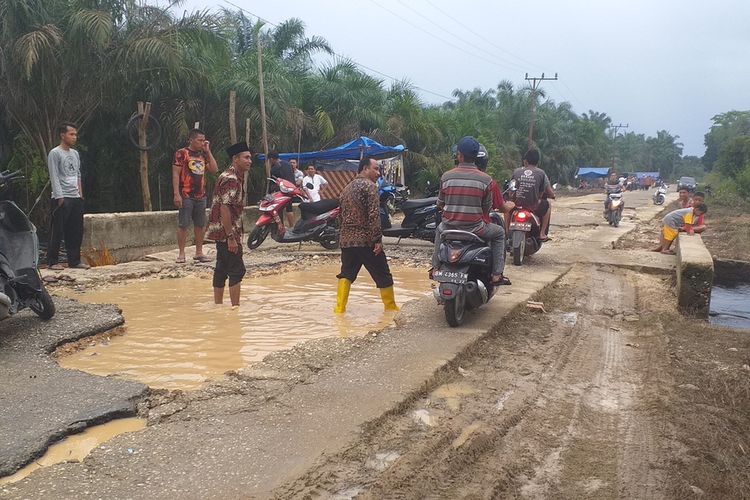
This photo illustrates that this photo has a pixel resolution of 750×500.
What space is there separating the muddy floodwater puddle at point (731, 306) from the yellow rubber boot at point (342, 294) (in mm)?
3997

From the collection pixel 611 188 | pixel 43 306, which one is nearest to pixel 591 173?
pixel 611 188

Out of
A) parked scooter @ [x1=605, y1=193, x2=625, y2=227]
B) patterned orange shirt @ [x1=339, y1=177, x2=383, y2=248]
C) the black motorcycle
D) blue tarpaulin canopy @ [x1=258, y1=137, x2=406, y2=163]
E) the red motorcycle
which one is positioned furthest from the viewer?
parked scooter @ [x1=605, y1=193, x2=625, y2=227]

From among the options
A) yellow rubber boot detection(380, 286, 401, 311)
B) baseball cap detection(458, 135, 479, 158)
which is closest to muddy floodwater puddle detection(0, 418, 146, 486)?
yellow rubber boot detection(380, 286, 401, 311)

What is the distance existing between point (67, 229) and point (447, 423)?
610cm

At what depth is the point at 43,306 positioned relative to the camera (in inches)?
202

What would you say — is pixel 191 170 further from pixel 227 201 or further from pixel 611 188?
pixel 611 188

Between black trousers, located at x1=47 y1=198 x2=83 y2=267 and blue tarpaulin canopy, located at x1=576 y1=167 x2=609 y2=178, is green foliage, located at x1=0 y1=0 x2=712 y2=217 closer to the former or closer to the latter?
black trousers, located at x1=47 y1=198 x2=83 y2=267

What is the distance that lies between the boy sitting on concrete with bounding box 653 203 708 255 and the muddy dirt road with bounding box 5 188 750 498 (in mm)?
→ 5302

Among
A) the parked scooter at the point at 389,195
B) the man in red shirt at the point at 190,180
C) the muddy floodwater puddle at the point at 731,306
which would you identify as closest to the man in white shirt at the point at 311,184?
the parked scooter at the point at 389,195

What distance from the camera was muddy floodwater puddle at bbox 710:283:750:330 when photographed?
726 cm

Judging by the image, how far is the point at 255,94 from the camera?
15836 millimetres

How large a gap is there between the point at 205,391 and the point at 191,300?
312 centimetres

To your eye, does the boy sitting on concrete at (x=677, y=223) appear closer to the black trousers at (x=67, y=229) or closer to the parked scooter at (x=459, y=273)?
the parked scooter at (x=459, y=273)

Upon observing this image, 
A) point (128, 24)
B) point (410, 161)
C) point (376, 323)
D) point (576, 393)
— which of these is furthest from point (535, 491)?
point (410, 161)
